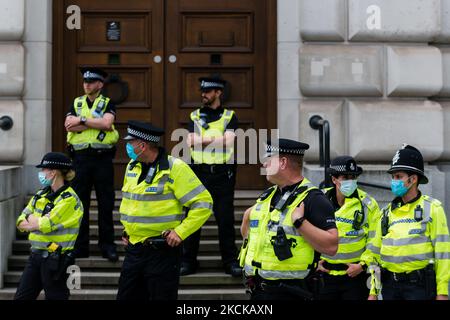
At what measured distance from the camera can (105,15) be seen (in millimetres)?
10148

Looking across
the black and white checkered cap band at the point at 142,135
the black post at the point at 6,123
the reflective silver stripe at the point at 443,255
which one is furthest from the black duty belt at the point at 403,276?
the black post at the point at 6,123

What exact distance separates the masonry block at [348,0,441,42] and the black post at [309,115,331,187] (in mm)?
1049

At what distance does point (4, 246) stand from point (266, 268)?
13.8ft

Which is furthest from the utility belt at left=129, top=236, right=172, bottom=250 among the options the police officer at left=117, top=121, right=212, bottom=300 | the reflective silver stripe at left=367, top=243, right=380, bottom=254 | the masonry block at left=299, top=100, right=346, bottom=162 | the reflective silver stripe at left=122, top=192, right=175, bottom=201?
the masonry block at left=299, top=100, right=346, bottom=162

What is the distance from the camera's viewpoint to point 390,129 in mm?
9648

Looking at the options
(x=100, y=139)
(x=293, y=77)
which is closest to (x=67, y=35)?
(x=100, y=139)

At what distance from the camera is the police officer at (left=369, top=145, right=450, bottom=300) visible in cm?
625

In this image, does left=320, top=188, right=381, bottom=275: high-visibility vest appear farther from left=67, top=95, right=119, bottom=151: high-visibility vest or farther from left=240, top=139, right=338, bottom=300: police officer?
left=67, top=95, right=119, bottom=151: high-visibility vest

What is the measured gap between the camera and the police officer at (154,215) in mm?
6594

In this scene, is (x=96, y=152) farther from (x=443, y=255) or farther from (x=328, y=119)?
(x=443, y=255)

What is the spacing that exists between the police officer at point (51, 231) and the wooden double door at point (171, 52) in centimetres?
282

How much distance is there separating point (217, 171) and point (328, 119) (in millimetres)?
1761

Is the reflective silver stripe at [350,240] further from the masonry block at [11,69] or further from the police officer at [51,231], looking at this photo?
the masonry block at [11,69]

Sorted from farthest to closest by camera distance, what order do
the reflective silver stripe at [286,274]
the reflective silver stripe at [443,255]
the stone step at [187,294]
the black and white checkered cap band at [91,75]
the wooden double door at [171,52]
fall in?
1. the wooden double door at [171,52]
2. the black and white checkered cap band at [91,75]
3. the stone step at [187,294]
4. the reflective silver stripe at [443,255]
5. the reflective silver stripe at [286,274]
